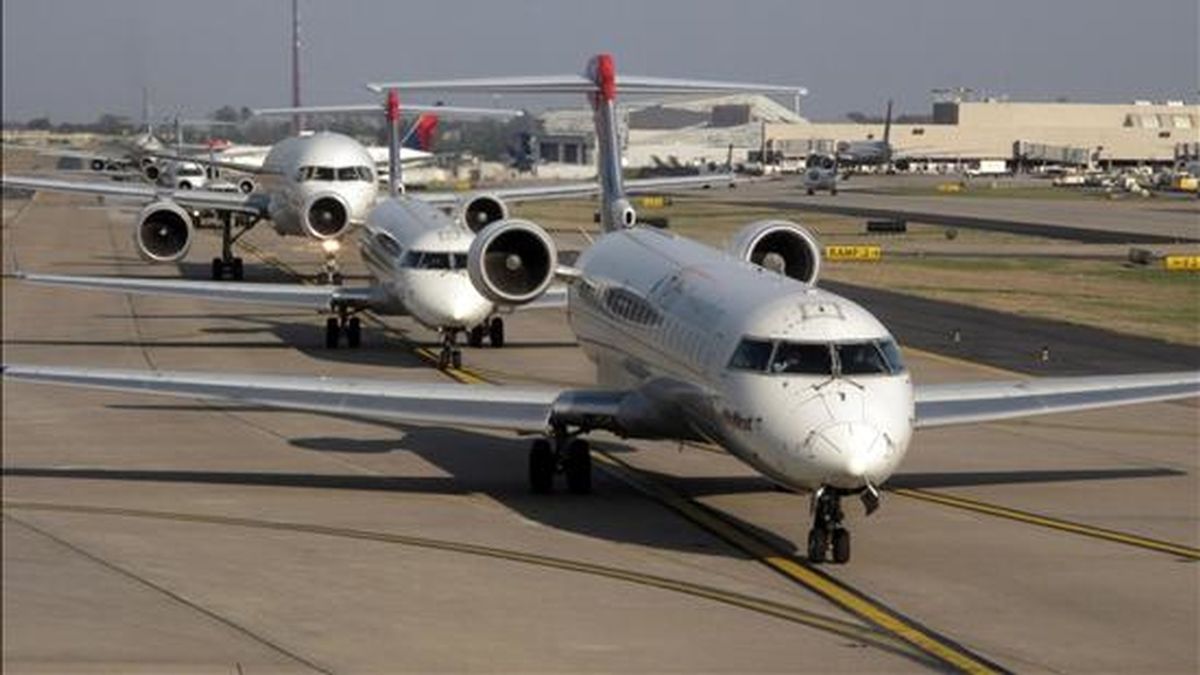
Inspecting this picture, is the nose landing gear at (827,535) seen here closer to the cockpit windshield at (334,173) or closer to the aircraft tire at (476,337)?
the aircraft tire at (476,337)

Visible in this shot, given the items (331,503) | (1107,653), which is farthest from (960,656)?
(331,503)

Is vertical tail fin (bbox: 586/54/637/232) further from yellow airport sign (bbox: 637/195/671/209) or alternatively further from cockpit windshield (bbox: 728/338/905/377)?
yellow airport sign (bbox: 637/195/671/209)

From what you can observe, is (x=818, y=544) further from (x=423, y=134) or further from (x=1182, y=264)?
(x=423, y=134)

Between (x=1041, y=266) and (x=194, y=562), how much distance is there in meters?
54.6

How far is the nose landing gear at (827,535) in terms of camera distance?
834 inches

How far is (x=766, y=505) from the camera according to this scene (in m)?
24.9

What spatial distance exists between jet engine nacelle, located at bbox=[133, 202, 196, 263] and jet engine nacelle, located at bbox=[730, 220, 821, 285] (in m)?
28.8

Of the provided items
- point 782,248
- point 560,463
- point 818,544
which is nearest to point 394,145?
point 782,248

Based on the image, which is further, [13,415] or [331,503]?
[331,503]

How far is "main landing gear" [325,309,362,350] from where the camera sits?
4512 cm

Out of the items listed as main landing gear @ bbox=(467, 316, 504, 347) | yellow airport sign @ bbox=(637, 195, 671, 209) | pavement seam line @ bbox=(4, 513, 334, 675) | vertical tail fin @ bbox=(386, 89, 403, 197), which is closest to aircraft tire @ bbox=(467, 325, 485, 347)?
main landing gear @ bbox=(467, 316, 504, 347)

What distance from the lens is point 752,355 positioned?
2219 cm

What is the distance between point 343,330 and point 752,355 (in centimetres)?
2441

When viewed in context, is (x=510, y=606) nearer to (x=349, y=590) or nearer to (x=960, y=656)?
(x=349, y=590)
